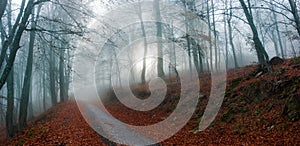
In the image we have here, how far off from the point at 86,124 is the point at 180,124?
14.5ft

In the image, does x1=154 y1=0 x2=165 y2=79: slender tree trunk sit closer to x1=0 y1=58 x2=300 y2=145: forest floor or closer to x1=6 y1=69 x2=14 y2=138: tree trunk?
x1=0 y1=58 x2=300 y2=145: forest floor

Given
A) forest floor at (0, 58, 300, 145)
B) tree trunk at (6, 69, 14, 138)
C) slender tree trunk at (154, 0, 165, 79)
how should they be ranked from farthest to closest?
slender tree trunk at (154, 0, 165, 79)
tree trunk at (6, 69, 14, 138)
forest floor at (0, 58, 300, 145)

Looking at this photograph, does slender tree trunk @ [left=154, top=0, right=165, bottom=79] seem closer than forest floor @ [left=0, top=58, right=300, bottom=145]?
No

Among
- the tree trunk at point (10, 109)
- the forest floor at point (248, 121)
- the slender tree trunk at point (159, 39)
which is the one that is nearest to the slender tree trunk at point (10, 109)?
the tree trunk at point (10, 109)

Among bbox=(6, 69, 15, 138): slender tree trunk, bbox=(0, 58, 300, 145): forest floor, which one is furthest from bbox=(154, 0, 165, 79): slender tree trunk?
bbox=(6, 69, 15, 138): slender tree trunk

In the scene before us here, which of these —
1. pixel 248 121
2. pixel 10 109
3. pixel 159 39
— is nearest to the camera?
pixel 248 121

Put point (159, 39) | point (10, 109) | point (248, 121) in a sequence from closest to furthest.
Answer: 1. point (248, 121)
2. point (10, 109)
3. point (159, 39)

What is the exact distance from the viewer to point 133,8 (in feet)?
73.3

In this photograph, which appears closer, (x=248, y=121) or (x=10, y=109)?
(x=248, y=121)

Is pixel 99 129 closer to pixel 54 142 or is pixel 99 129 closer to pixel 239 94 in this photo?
pixel 54 142

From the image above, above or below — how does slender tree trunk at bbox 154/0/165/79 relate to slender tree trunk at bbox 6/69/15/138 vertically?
above

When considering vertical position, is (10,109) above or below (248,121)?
above

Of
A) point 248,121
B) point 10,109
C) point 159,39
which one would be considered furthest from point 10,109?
point 159,39

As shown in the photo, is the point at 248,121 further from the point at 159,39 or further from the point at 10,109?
the point at 159,39
